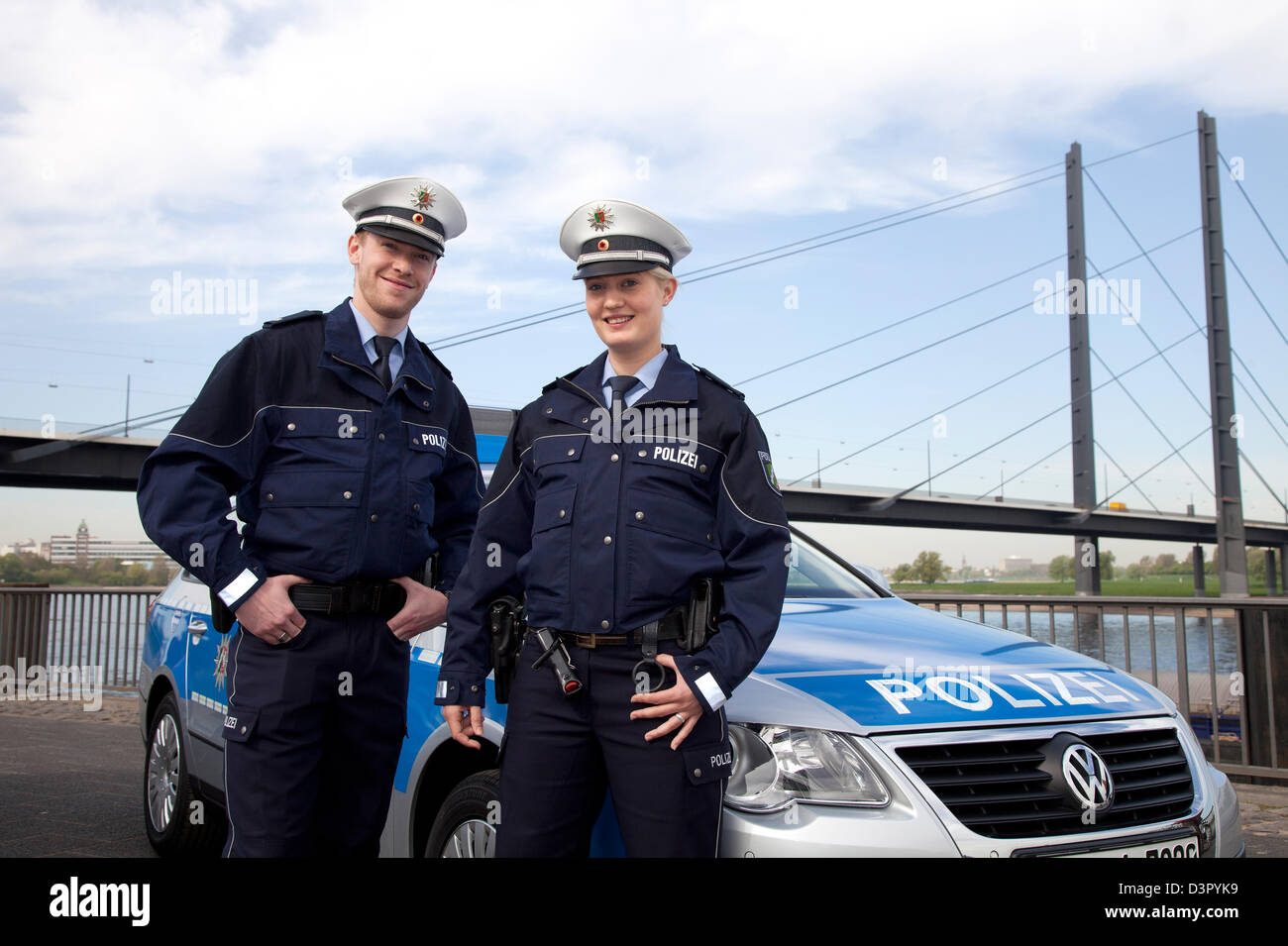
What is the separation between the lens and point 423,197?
9.87 feet

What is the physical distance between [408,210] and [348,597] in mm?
1124

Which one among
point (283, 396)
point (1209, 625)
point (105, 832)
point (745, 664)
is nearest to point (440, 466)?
point (283, 396)

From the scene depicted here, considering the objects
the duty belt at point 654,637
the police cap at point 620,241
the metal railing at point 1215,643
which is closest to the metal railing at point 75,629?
the metal railing at point 1215,643

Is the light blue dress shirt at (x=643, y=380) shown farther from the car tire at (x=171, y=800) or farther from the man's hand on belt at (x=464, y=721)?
the car tire at (x=171, y=800)

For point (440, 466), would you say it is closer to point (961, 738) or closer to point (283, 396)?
point (283, 396)

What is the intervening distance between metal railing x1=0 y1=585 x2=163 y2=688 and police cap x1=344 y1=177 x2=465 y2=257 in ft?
28.2

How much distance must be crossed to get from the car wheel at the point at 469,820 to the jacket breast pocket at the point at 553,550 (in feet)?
1.92

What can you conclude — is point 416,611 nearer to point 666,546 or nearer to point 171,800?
point 666,546

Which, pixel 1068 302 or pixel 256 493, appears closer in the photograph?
pixel 256 493

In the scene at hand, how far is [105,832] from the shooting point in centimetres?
521

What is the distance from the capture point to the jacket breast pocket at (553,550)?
2424 millimetres

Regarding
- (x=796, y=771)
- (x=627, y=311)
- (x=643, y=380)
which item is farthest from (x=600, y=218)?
(x=796, y=771)

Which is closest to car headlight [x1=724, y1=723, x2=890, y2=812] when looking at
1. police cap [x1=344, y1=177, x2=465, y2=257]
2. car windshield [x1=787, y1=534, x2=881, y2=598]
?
car windshield [x1=787, y1=534, x2=881, y2=598]
